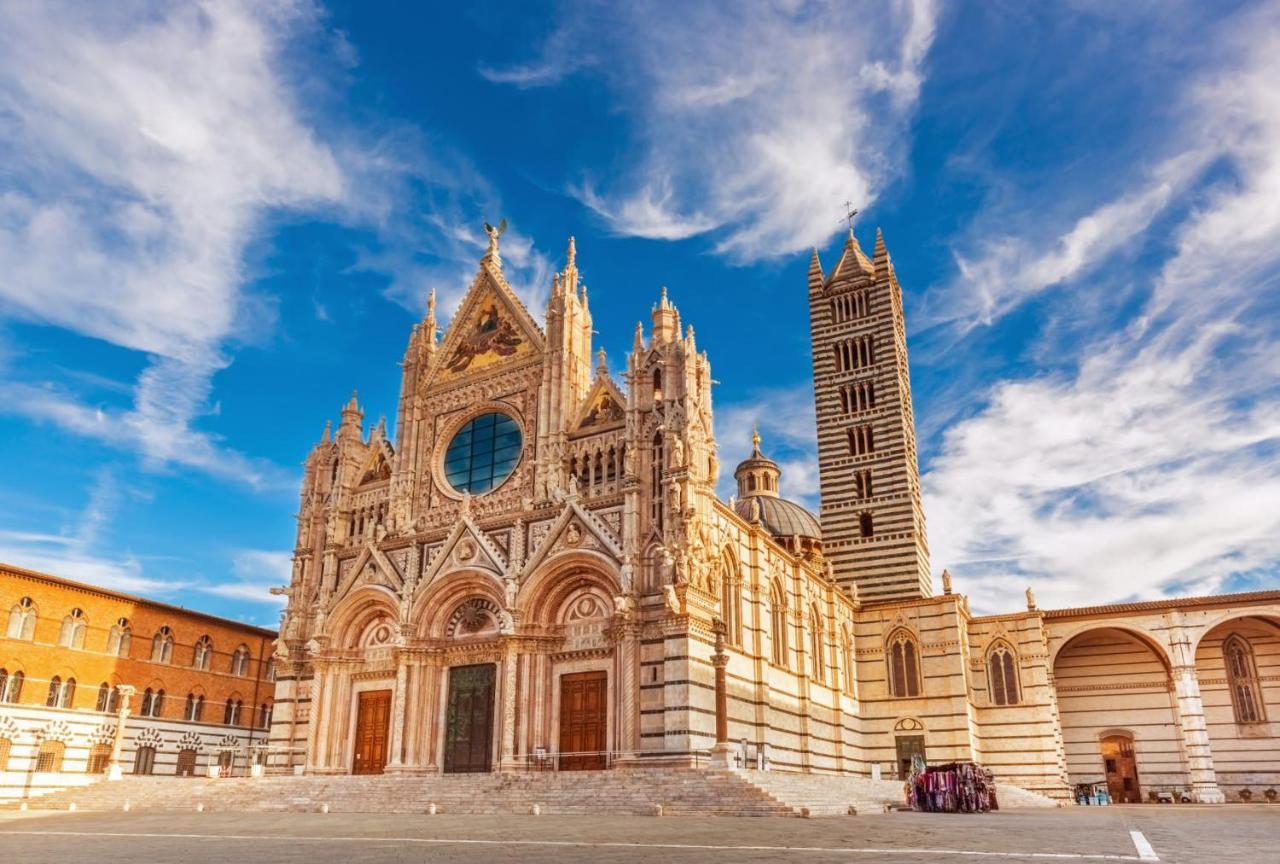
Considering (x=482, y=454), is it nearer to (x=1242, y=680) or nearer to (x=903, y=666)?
(x=903, y=666)

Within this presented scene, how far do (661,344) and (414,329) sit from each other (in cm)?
1257

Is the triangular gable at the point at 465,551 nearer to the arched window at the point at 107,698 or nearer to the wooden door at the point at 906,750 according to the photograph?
the arched window at the point at 107,698

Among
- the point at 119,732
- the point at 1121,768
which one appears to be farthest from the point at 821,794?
the point at 119,732

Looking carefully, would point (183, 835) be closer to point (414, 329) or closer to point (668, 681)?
point (668, 681)

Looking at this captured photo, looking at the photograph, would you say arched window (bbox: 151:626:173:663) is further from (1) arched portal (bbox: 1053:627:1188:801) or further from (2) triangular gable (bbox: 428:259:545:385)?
(1) arched portal (bbox: 1053:627:1188:801)

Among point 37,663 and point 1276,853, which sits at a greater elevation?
point 37,663

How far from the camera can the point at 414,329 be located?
127ft

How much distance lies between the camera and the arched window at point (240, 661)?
4366 centimetres

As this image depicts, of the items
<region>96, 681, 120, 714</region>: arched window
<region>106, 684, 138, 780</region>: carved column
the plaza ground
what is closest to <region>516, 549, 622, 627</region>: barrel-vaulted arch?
the plaza ground

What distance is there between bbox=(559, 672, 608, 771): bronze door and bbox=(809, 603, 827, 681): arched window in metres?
11.1

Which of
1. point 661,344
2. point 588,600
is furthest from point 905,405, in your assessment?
point 588,600

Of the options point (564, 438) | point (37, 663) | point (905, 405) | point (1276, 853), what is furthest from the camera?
point (905, 405)

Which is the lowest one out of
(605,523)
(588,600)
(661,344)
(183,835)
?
(183,835)

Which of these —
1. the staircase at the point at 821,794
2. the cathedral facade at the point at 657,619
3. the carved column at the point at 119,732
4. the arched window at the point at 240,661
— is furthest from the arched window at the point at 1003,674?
the carved column at the point at 119,732
